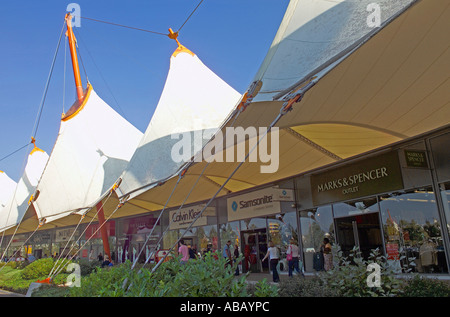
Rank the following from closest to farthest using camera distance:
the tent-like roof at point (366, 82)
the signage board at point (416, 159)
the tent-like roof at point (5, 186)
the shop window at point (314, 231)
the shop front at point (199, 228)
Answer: the tent-like roof at point (366, 82)
the signage board at point (416, 159)
the shop window at point (314, 231)
the shop front at point (199, 228)
the tent-like roof at point (5, 186)

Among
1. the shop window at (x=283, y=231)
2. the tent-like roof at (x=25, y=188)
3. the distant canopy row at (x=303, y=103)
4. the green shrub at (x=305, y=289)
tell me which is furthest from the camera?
the tent-like roof at (x=25, y=188)

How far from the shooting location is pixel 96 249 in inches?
1083

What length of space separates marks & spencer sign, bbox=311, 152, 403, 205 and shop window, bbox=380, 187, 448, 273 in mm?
413

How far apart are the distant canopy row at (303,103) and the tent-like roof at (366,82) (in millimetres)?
21

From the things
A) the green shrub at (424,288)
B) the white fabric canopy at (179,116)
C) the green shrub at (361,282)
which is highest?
the white fabric canopy at (179,116)

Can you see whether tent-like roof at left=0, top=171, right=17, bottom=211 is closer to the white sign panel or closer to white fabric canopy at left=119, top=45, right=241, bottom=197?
the white sign panel

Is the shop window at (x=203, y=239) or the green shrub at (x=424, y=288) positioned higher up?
the shop window at (x=203, y=239)

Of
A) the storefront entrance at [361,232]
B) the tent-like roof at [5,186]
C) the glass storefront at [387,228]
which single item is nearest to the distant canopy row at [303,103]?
the glass storefront at [387,228]

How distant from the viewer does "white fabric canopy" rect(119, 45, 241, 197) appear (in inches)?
426

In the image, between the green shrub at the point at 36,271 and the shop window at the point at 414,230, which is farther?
the green shrub at the point at 36,271

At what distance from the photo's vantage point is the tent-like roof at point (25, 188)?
23844mm

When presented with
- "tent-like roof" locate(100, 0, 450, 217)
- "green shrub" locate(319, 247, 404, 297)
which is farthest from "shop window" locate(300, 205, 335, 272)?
"green shrub" locate(319, 247, 404, 297)

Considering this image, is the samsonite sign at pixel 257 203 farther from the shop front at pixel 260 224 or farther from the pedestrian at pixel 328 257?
the pedestrian at pixel 328 257
